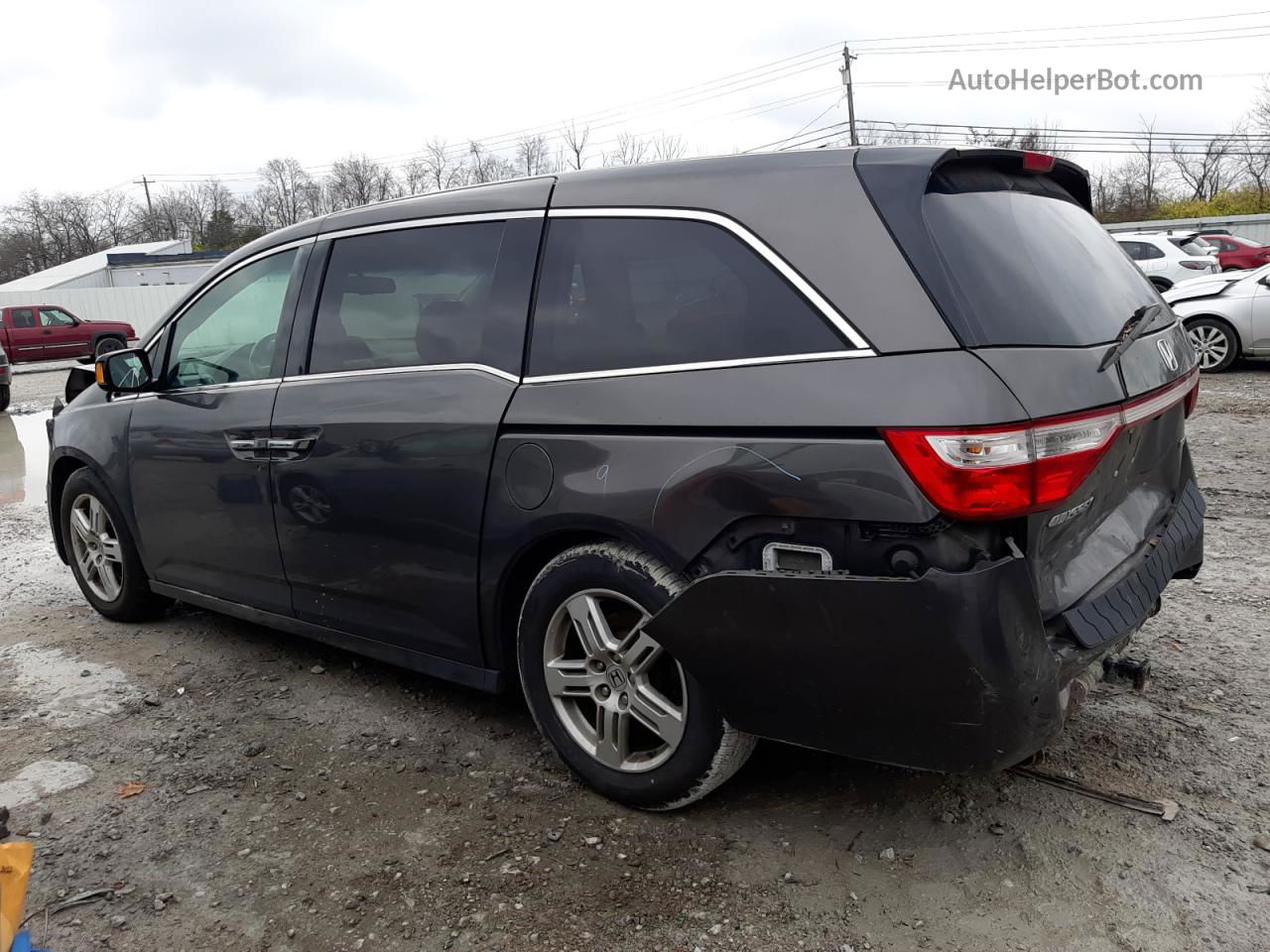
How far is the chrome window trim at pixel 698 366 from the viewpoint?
97.5 inches

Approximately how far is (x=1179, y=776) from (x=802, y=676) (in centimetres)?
141

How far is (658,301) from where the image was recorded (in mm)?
2854

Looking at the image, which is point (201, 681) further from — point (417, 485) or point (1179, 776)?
point (1179, 776)

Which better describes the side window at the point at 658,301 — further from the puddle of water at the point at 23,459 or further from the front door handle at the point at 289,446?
the puddle of water at the point at 23,459

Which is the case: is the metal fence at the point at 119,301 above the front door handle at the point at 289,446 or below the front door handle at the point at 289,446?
above

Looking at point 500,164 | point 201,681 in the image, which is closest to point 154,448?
point 201,681

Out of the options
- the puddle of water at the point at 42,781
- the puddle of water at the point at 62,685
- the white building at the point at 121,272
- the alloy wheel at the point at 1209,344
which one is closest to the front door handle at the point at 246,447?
the puddle of water at the point at 62,685

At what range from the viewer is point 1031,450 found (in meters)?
2.32

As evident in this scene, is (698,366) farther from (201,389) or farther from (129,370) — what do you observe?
(129,370)

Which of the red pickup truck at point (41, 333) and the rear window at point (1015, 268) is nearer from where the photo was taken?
the rear window at point (1015, 268)

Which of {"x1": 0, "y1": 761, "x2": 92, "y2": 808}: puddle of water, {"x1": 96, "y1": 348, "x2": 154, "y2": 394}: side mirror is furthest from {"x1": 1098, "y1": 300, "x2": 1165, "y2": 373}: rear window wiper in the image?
{"x1": 96, "y1": 348, "x2": 154, "y2": 394}: side mirror

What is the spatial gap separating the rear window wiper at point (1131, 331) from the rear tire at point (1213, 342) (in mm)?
9823

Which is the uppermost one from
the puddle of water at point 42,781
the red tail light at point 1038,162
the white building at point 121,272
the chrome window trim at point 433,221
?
the white building at point 121,272

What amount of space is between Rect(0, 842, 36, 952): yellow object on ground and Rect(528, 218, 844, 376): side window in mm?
1756
